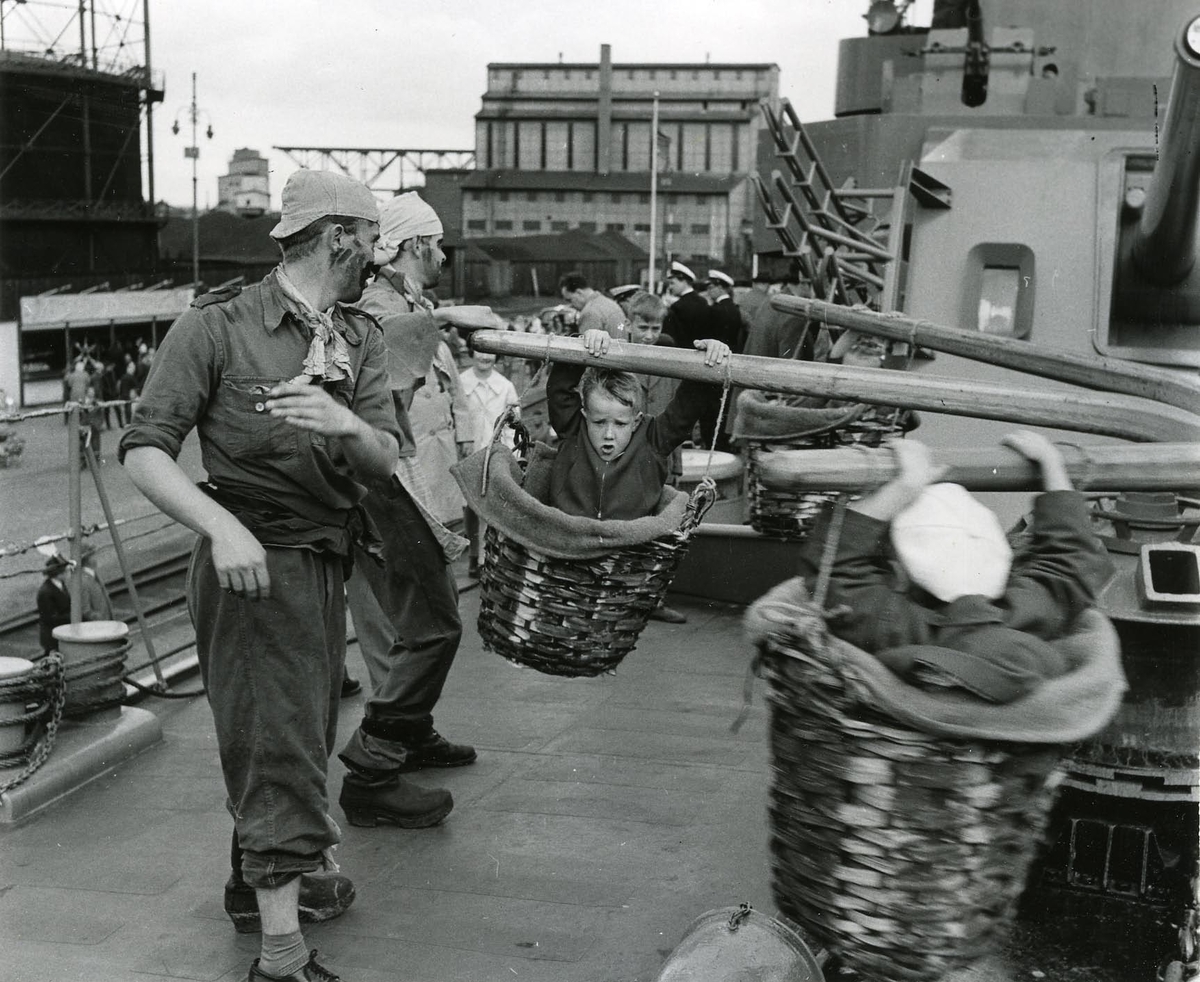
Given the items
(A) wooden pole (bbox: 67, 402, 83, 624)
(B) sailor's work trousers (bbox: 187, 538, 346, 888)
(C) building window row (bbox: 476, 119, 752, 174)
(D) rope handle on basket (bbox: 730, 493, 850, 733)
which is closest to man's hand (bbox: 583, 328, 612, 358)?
(B) sailor's work trousers (bbox: 187, 538, 346, 888)

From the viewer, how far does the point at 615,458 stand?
4621 mm

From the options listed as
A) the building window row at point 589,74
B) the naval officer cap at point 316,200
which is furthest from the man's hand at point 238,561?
the building window row at point 589,74

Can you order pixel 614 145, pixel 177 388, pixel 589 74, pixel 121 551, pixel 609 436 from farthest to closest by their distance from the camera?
pixel 614 145 → pixel 589 74 → pixel 121 551 → pixel 609 436 → pixel 177 388

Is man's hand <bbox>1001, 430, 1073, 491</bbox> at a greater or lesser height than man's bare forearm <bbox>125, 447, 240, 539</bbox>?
greater

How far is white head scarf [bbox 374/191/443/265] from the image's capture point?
5023 mm

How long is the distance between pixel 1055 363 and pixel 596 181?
4816cm

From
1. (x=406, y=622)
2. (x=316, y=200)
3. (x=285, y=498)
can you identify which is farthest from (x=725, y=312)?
(x=285, y=498)

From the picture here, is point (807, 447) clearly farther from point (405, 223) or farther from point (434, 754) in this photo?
point (434, 754)

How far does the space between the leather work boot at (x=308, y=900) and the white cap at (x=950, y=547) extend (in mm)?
2016

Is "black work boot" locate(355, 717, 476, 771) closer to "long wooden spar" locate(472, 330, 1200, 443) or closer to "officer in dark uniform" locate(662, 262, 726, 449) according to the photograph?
"long wooden spar" locate(472, 330, 1200, 443)

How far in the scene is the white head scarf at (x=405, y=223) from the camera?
502 cm

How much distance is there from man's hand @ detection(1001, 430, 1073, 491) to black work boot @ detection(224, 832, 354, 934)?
2.20m

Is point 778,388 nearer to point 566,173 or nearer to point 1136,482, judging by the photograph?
point 1136,482

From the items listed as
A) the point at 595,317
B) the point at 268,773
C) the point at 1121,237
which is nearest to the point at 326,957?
the point at 268,773
